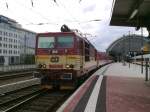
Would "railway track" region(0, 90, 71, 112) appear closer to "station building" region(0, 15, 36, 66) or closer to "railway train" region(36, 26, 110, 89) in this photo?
"railway train" region(36, 26, 110, 89)

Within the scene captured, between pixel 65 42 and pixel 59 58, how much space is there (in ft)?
3.12

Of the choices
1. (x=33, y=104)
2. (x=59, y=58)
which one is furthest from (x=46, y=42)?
(x=33, y=104)

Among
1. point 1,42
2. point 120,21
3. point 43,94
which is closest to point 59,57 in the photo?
point 43,94

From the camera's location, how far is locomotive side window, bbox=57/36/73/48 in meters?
16.8

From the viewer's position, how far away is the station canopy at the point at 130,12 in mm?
15016

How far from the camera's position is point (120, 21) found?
69.5ft

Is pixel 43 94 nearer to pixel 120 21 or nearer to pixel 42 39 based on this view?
pixel 42 39

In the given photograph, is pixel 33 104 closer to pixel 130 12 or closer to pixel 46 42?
pixel 46 42

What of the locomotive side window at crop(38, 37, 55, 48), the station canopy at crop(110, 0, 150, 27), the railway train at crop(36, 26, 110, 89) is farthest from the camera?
the locomotive side window at crop(38, 37, 55, 48)

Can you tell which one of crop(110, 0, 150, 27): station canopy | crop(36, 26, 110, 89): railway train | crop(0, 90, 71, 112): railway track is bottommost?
crop(0, 90, 71, 112): railway track

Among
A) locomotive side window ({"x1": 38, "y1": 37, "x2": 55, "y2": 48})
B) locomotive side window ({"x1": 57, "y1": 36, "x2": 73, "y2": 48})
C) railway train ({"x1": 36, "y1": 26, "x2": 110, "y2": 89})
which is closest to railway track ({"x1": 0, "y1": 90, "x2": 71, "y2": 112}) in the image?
railway train ({"x1": 36, "y1": 26, "x2": 110, "y2": 89})

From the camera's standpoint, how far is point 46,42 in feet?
57.3

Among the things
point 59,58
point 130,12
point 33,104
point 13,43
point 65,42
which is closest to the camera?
point 33,104

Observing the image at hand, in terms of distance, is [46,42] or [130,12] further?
[130,12]
